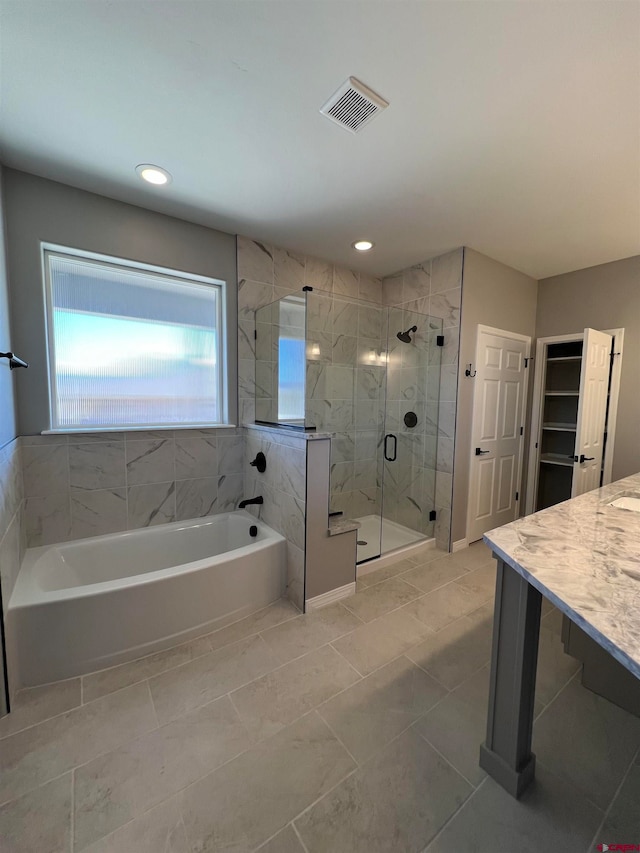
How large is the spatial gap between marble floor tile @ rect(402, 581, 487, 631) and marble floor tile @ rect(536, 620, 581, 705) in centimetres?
42

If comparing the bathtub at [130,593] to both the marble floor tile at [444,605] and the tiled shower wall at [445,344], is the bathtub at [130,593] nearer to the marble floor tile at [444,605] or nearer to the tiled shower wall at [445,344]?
the marble floor tile at [444,605]

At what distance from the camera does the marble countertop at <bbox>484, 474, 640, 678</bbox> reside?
0.74m

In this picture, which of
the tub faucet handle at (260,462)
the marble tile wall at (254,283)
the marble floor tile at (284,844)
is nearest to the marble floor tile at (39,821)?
the marble floor tile at (284,844)

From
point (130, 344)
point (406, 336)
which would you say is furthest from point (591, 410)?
point (130, 344)

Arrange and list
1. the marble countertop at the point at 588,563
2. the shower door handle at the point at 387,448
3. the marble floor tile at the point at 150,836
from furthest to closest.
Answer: the shower door handle at the point at 387,448, the marble floor tile at the point at 150,836, the marble countertop at the point at 588,563

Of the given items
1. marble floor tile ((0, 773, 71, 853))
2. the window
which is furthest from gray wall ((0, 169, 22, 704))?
marble floor tile ((0, 773, 71, 853))

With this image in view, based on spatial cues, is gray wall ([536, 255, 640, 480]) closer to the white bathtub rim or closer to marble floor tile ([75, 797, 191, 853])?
the white bathtub rim

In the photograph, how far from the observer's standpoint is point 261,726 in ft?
4.56

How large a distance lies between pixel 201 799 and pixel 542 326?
444cm

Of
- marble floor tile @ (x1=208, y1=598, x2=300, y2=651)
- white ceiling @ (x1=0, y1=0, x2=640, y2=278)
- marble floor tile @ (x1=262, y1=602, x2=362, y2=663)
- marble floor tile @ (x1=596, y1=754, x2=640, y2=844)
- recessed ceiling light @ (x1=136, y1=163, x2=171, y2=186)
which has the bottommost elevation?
marble floor tile @ (x1=208, y1=598, x2=300, y2=651)

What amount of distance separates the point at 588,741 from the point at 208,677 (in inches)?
66.8

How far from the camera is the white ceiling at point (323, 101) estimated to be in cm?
112

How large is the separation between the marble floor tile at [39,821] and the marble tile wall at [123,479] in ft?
4.59

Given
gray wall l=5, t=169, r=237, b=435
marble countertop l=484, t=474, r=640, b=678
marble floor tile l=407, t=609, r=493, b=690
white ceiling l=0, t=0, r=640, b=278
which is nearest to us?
marble countertop l=484, t=474, r=640, b=678
